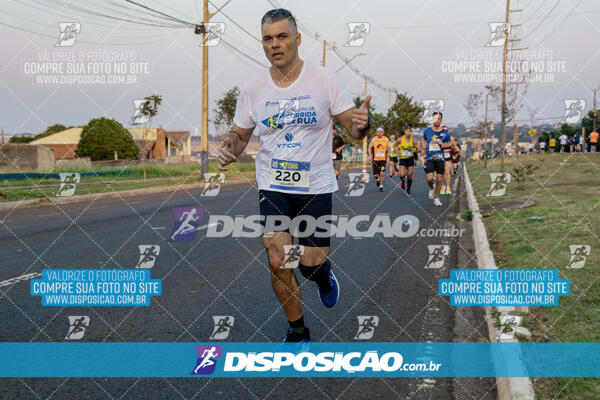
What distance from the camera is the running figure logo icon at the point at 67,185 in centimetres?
1858

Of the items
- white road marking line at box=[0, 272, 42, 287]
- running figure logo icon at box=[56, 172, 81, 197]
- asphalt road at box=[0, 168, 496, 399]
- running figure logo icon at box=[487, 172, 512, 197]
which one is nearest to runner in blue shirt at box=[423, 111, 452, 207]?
running figure logo icon at box=[487, 172, 512, 197]

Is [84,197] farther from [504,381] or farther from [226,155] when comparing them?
[504,381]

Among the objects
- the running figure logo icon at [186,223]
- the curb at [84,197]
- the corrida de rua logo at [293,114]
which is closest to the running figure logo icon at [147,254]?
the running figure logo icon at [186,223]

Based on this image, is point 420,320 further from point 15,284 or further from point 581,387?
point 15,284

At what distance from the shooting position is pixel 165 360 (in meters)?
3.86

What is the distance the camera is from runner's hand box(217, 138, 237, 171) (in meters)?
4.27

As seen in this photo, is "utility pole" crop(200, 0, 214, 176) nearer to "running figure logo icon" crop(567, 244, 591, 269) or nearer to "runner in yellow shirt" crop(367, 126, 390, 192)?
"runner in yellow shirt" crop(367, 126, 390, 192)

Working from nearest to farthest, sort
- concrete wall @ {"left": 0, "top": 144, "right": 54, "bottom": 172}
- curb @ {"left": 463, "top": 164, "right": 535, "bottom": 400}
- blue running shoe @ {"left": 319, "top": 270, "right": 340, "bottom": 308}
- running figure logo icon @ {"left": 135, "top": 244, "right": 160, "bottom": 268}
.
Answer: curb @ {"left": 463, "top": 164, "right": 535, "bottom": 400}
blue running shoe @ {"left": 319, "top": 270, "right": 340, "bottom": 308}
running figure logo icon @ {"left": 135, "top": 244, "right": 160, "bottom": 268}
concrete wall @ {"left": 0, "top": 144, "right": 54, "bottom": 172}

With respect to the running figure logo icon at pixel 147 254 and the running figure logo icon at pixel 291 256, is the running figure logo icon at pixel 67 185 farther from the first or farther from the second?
the running figure logo icon at pixel 291 256

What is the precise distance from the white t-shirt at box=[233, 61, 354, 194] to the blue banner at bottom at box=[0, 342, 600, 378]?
1.16 metres

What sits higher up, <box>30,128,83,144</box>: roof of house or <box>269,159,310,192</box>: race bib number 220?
<box>30,128,83,144</box>: roof of house

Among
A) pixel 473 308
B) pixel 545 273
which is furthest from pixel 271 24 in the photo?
pixel 545 273

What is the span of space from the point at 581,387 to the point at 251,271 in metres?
4.16

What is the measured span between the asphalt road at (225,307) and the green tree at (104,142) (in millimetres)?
60724
